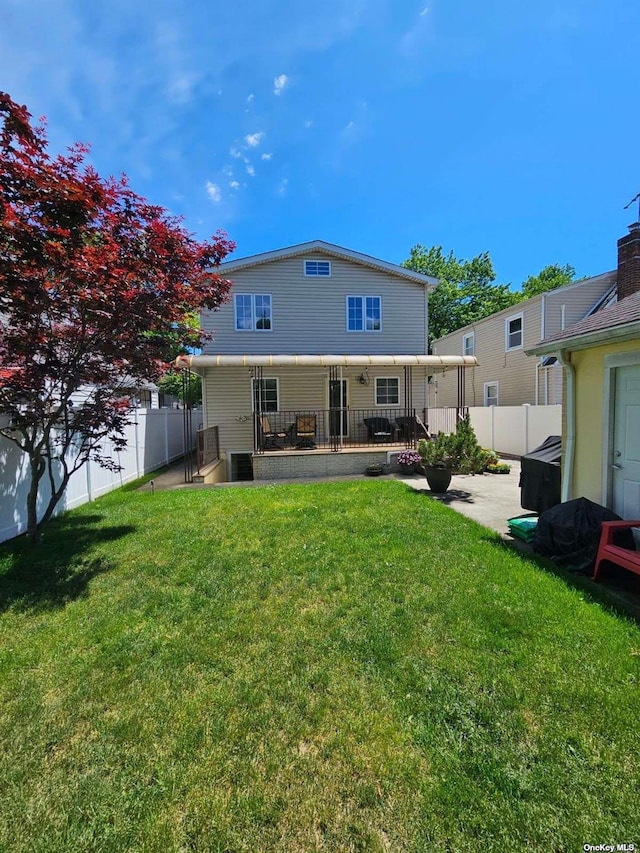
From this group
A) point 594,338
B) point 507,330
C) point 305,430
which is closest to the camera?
point 594,338

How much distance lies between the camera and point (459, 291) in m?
31.1

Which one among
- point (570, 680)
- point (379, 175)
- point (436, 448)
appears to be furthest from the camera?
point (379, 175)

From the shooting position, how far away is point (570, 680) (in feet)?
8.18

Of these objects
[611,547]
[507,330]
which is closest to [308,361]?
[611,547]

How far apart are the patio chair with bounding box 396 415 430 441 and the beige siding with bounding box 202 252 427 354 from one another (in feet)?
9.62

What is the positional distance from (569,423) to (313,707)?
5.04 meters

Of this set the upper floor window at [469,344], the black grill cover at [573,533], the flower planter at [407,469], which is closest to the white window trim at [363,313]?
the flower planter at [407,469]

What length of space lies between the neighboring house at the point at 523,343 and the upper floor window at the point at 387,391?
180 inches

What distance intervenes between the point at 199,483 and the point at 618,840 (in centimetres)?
943

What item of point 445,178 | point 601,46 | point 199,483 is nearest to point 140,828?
point 199,483

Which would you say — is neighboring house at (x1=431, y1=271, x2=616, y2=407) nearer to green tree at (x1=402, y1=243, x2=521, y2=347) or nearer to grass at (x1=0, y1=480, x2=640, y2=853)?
green tree at (x1=402, y1=243, x2=521, y2=347)

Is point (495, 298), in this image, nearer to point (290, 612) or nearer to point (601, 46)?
point (601, 46)
